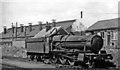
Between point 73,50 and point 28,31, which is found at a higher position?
point 28,31

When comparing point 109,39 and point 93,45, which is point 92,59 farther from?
point 109,39

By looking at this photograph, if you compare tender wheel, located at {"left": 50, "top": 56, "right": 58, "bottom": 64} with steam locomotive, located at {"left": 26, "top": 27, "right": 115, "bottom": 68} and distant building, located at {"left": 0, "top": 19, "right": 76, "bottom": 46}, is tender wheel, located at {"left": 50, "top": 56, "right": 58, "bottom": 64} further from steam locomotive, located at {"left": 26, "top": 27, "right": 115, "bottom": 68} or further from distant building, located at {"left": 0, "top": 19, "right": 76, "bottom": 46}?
distant building, located at {"left": 0, "top": 19, "right": 76, "bottom": 46}

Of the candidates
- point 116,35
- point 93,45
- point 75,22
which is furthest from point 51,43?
point 75,22

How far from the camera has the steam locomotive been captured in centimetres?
1439


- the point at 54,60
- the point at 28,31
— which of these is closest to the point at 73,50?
the point at 54,60

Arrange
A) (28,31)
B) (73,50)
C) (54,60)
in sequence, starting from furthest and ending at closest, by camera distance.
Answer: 1. (28,31)
2. (54,60)
3. (73,50)

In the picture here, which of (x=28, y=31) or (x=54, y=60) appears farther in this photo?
(x=28, y=31)

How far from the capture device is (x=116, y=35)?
33875 mm

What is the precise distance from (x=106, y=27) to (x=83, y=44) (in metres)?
22.2

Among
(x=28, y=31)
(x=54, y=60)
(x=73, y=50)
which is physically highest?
(x=28, y=31)

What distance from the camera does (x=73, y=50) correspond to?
15531mm

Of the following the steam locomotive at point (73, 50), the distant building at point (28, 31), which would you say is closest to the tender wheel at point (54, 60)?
the steam locomotive at point (73, 50)

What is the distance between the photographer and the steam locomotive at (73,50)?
14.4 m

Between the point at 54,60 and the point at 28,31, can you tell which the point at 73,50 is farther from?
the point at 28,31
